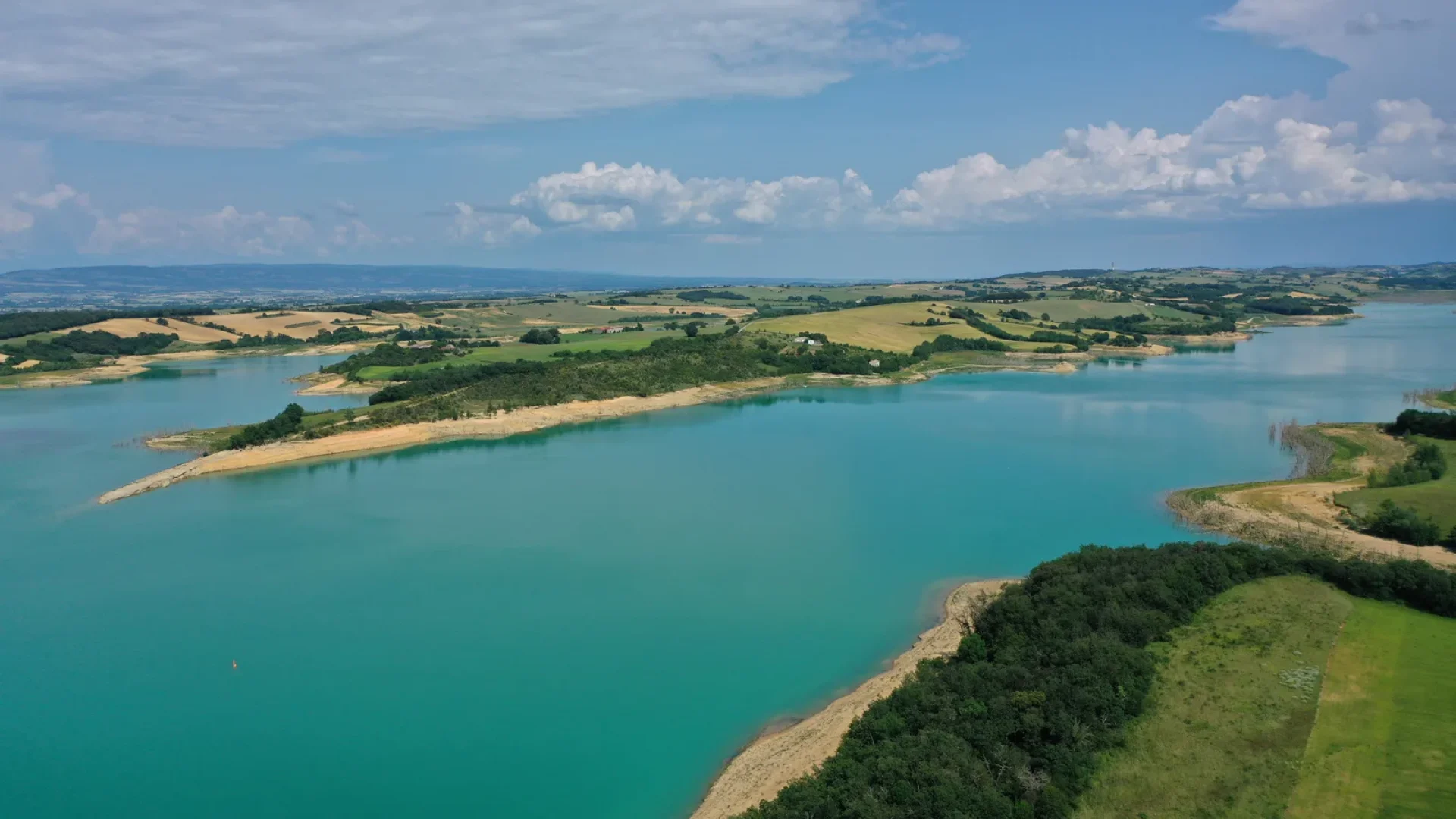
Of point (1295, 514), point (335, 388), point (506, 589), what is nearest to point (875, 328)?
point (335, 388)

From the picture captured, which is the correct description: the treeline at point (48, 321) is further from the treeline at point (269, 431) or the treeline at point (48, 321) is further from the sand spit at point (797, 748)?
the sand spit at point (797, 748)

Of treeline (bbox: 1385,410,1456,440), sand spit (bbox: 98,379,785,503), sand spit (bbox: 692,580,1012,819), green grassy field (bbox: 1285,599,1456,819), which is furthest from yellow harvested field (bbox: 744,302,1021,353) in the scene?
green grassy field (bbox: 1285,599,1456,819)

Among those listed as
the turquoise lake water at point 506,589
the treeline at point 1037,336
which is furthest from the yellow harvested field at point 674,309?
the turquoise lake water at point 506,589

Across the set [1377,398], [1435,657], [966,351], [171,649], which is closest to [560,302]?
[966,351]

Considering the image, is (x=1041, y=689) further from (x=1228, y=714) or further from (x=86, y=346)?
(x=86, y=346)

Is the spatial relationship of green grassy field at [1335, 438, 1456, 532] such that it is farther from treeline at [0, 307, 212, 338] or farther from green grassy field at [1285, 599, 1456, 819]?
treeline at [0, 307, 212, 338]

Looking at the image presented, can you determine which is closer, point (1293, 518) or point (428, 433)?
point (1293, 518)
